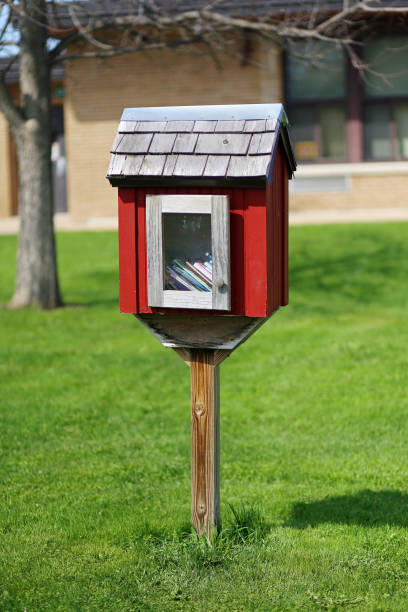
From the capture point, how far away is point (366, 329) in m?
8.51

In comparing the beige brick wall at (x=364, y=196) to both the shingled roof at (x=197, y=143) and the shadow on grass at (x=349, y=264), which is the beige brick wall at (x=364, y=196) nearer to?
the shadow on grass at (x=349, y=264)

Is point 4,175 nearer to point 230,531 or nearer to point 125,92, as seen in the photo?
point 125,92

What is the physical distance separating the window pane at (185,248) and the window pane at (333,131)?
14721 millimetres

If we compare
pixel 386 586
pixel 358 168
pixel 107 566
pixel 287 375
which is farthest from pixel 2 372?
pixel 358 168

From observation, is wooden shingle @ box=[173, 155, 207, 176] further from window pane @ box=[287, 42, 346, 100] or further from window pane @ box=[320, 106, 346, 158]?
window pane @ box=[320, 106, 346, 158]

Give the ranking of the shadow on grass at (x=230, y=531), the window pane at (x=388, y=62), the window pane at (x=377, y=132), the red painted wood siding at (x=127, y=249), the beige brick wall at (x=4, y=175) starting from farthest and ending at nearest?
1. the beige brick wall at (x=4, y=175)
2. the window pane at (x=377, y=132)
3. the window pane at (x=388, y=62)
4. the shadow on grass at (x=230, y=531)
5. the red painted wood siding at (x=127, y=249)

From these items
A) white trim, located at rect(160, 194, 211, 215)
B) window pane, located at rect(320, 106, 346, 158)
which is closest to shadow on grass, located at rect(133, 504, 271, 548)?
white trim, located at rect(160, 194, 211, 215)

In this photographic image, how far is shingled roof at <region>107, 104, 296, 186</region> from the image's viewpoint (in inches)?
141

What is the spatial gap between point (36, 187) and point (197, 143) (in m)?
6.79

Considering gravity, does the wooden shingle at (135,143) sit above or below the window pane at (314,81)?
below

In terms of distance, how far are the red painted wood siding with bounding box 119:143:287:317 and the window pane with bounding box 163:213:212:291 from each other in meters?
0.11

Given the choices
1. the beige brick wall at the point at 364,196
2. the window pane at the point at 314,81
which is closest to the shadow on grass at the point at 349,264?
the beige brick wall at the point at 364,196

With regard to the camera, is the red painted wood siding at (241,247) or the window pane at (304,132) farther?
the window pane at (304,132)

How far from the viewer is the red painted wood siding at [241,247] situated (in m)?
3.63
